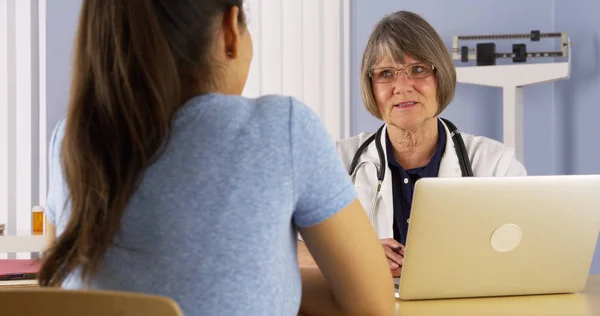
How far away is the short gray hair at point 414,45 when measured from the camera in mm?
2482

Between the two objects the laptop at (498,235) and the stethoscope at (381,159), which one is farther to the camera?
the stethoscope at (381,159)

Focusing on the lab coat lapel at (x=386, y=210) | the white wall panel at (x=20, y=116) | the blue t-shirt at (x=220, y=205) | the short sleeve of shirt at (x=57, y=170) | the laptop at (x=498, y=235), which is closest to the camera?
the blue t-shirt at (x=220, y=205)

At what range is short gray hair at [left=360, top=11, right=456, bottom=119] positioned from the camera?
2482mm

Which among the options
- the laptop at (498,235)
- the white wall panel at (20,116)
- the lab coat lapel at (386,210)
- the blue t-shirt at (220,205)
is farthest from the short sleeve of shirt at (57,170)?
the white wall panel at (20,116)

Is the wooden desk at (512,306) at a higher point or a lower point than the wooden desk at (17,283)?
higher

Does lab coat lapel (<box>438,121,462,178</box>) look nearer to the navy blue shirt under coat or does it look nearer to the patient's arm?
the navy blue shirt under coat

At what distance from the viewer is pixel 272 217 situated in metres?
1.09

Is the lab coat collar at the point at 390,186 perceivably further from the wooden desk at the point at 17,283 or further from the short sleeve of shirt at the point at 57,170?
the short sleeve of shirt at the point at 57,170

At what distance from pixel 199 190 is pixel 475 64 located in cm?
352

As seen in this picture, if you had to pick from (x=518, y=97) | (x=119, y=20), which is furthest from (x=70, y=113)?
(x=518, y=97)

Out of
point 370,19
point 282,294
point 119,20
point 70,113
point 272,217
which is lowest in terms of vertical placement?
point 282,294

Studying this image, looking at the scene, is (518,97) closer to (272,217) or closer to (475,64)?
(475,64)

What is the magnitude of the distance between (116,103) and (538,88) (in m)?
3.58

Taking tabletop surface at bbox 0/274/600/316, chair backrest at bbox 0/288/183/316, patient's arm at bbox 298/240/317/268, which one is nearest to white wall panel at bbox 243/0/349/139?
patient's arm at bbox 298/240/317/268
